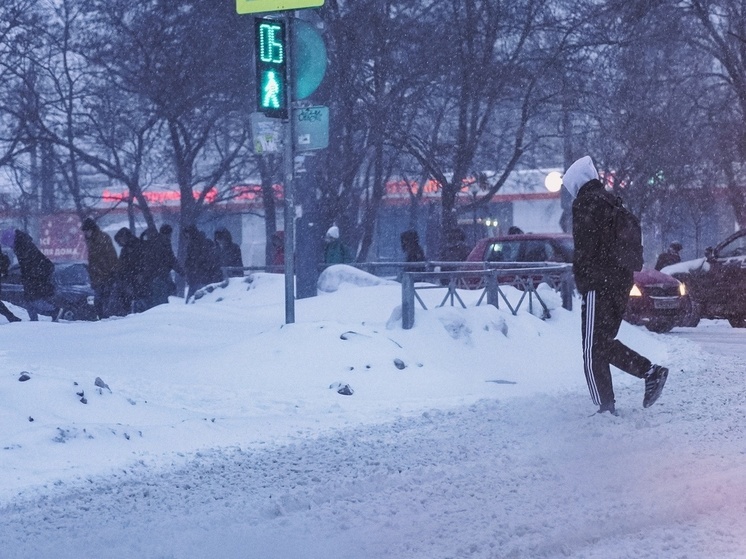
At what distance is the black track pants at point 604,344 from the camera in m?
8.35

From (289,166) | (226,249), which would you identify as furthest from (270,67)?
(226,249)

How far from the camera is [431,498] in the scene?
19.1ft

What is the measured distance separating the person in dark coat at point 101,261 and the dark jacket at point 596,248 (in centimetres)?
1112

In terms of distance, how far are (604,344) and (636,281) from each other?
10.9m

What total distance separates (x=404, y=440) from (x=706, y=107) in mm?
25250

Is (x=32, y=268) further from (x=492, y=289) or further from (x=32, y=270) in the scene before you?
(x=492, y=289)

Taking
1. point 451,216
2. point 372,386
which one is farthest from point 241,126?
point 372,386

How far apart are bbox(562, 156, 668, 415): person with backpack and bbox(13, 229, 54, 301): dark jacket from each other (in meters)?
11.5

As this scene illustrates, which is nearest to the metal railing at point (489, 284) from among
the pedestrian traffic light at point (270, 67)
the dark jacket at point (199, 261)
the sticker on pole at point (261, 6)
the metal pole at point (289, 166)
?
the metal pole at point (289, 166)

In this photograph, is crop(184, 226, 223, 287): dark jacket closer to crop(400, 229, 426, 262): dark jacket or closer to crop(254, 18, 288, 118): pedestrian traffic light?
crop(400, 229, 426, 262): dark jacket

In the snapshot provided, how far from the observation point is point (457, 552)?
4.68 meters

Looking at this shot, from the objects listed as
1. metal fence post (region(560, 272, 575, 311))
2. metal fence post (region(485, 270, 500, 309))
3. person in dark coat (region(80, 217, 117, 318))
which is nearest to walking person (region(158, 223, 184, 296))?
person in dark coat (region(80, 217, 117, 318))

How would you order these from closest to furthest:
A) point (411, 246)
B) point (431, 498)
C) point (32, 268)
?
1. point (431, 498)
2. point (32, 268)
3. point (411, 246)

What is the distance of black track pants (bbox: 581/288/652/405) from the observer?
329 inches
